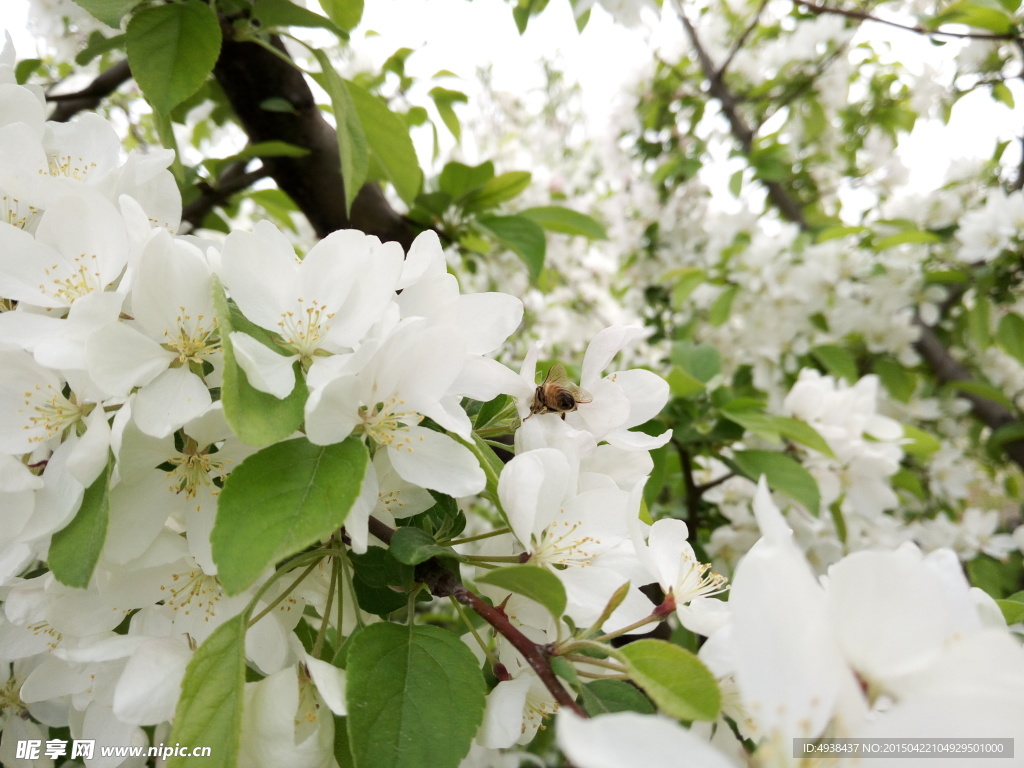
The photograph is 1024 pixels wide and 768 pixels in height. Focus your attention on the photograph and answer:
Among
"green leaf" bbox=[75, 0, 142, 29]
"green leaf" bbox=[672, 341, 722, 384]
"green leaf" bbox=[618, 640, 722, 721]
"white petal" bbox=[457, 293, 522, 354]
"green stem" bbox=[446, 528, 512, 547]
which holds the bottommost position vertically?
"green leaf" bbox=[672, 341, 722, 384]

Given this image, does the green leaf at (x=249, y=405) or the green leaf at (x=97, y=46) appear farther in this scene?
the green leaf at (x=97, y=46)

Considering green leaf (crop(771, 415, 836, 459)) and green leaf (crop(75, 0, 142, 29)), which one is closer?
green leaf (crop(75, 0, 142, 29))

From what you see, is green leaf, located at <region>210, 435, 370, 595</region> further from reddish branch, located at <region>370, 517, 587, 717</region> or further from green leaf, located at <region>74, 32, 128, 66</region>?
green leaf, located at <region>74, 32, 128, 66</region>

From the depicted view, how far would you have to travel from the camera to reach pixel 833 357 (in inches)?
83.1

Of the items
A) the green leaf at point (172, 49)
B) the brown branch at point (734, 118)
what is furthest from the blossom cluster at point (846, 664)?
the brown branch at point (734, 118)

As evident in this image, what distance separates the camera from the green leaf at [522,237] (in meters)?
1.49

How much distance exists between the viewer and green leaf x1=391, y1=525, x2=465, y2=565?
51 cm

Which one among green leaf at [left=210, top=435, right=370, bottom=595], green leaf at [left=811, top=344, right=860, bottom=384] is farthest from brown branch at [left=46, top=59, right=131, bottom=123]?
green leaf at [left=811, top=344, right=860, bottom=384]

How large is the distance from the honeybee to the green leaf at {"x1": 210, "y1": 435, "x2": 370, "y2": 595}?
0.19 meters

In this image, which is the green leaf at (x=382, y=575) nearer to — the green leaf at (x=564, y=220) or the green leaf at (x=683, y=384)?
the green leaf at (x=683, y=384)

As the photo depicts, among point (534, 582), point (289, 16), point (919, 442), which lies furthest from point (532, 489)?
point (919, 442)

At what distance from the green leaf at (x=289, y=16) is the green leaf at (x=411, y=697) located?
0.86 m

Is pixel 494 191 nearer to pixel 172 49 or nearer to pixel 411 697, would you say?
pixel 172 49

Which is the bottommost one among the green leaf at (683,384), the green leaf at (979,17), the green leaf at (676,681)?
the green leaf at (683,384)
